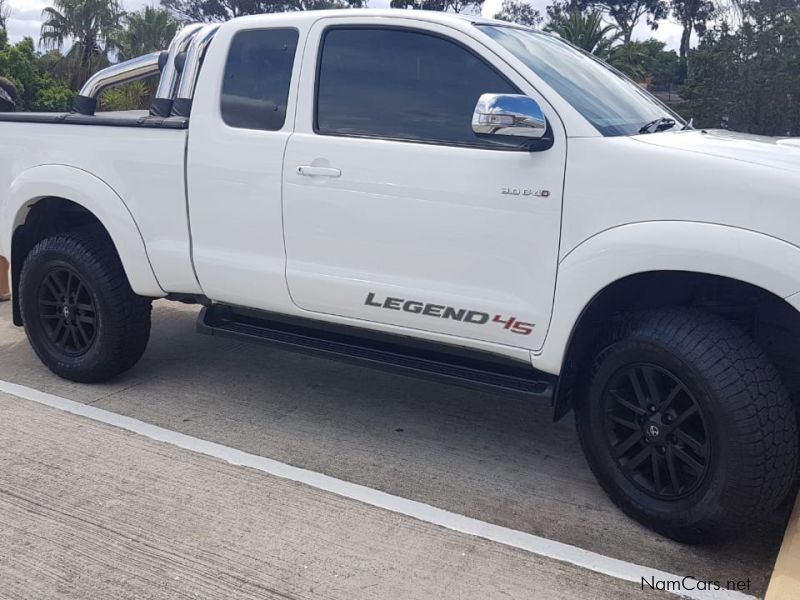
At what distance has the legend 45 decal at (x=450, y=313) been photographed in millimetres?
3592

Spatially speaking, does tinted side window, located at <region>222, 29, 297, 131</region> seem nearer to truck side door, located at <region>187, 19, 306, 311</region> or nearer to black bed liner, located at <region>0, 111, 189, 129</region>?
truck side door, located at <region>187, 19, 306, 311</region>

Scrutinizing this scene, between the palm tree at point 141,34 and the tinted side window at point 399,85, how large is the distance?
109ft

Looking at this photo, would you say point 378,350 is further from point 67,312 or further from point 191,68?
point 67,312

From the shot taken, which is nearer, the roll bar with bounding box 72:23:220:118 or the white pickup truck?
the white pickup truck

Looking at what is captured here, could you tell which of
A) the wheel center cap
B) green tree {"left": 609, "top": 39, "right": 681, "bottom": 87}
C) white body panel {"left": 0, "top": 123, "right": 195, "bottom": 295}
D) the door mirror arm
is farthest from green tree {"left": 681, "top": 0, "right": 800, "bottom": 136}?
the wheel center cap

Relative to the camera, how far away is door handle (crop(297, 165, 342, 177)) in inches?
154

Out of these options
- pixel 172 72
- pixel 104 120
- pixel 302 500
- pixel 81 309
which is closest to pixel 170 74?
pixel 172 72

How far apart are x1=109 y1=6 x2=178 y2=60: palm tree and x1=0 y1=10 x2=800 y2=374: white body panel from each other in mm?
32724

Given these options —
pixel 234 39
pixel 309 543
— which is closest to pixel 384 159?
pixel 234 39

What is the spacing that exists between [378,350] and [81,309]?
1.94 m

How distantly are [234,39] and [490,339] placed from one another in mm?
2075

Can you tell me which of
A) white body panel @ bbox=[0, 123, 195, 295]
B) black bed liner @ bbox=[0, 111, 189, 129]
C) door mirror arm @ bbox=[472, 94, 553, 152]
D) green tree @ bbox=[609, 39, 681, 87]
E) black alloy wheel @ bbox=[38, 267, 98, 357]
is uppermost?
green tree @ bbox=[609, 39, 681, 87]

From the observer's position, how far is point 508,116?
10.8 feet

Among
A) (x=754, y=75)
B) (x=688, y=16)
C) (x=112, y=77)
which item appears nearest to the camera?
(x=112, y=77)
